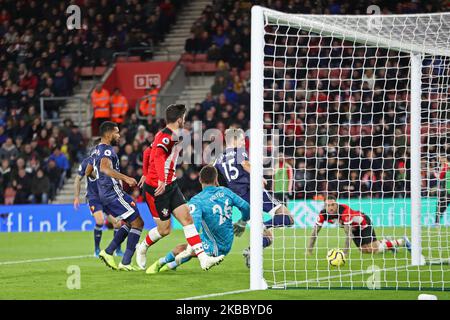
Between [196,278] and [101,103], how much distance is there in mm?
15160

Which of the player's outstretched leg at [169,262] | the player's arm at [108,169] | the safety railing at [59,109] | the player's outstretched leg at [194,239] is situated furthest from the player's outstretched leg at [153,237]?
the safety railing at [59,109]

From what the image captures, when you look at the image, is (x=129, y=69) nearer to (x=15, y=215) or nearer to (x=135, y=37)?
(x=135, y=37)

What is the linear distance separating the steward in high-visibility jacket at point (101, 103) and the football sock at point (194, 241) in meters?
15.0

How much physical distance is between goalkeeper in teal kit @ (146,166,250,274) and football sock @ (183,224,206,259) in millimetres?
388

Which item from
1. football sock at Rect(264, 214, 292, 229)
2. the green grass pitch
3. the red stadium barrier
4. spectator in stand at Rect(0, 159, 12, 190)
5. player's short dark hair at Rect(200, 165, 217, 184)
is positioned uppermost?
the red stadium barrier

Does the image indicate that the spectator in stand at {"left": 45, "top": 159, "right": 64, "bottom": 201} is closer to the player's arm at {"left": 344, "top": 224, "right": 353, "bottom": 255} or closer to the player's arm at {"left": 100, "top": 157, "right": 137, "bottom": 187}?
the player's arm at {"left": 100, "top": 157, "right": 137, "bottom": 187}

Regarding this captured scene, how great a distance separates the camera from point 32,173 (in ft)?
76.9

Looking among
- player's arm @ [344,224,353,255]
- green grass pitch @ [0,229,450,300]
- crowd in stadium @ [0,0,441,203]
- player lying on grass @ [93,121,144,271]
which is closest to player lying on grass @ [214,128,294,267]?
green grass pitch @ [0,229,450,300]

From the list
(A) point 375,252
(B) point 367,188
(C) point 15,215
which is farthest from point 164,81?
(A) point 375,252

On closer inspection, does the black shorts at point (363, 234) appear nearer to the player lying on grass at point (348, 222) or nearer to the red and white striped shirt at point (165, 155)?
the player lying on grass at point (348, 222)

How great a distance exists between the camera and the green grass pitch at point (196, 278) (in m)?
9.02

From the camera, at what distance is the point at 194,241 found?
34.5 feet

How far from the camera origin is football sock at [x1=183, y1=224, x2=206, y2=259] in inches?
412
